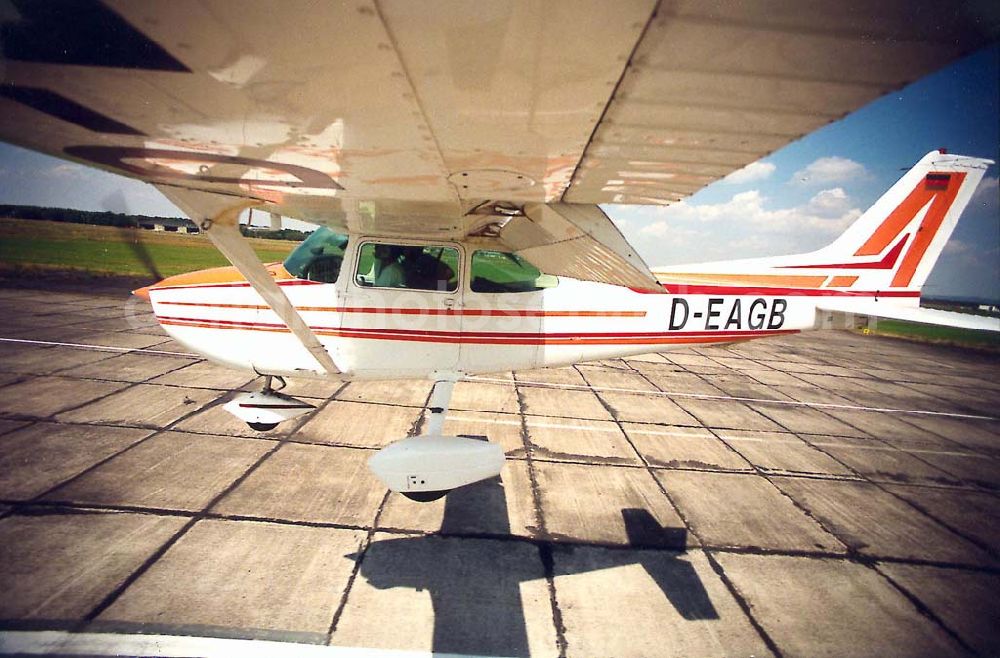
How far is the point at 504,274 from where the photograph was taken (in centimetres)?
380

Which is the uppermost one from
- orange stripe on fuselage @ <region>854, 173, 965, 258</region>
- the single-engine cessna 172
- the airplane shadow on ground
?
orange stripe on fuselage @ <region>854, 173, 965, 258</region>

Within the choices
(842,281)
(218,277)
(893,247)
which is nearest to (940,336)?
(893,247)

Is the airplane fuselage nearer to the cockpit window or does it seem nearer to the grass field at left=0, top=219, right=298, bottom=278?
the cockpit window

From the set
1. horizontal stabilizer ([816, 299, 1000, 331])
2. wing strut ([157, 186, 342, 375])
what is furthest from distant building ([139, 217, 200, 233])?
horizontal stabilizer ([816, 299, 1000, 331])

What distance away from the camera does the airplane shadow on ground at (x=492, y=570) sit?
7.84 ft

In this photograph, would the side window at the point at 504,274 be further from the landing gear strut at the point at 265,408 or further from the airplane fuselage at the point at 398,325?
the landing gear strut at the point at 265,408

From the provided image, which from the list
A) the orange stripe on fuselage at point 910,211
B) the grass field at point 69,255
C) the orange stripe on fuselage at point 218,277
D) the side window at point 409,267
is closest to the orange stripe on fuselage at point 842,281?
the orange stripe on fuselage at point 910,211

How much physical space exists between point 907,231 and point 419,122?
22.4 feet

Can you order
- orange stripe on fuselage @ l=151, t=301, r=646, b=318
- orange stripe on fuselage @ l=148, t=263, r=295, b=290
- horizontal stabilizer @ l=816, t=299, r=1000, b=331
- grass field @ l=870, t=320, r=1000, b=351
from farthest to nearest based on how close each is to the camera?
grass field @ l=870, t=320, r=1000, b=351 < horizontal stabilizer @ l=816, t=299, r=1000, b=331 < orange stripe on fuselage @ l=148, t=263, r=295, b=290 < orange stripe on fuselage @ l=151, t=301, r=646, b=318

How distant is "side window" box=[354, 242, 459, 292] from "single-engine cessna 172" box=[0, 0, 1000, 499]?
0.04 feet

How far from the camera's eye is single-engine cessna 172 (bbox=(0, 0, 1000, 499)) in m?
0.92

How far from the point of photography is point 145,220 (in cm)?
304

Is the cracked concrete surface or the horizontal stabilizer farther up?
the horizontal stabilizer

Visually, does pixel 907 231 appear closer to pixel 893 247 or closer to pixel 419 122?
pixel 893 247
